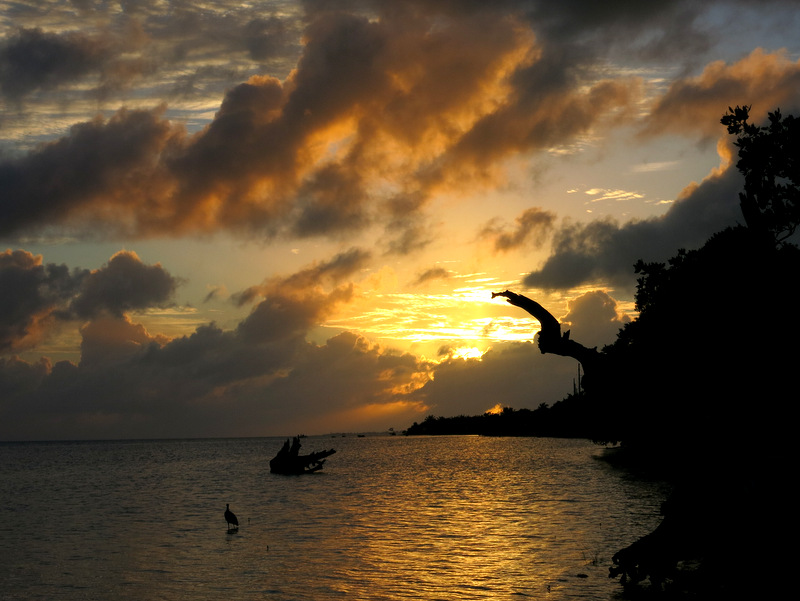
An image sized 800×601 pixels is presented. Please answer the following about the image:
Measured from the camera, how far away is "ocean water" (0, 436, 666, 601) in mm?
24594

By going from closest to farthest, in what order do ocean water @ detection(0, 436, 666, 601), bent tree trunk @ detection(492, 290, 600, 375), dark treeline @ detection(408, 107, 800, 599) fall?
bent tree trunk @ detection(492, 290, 600, 375)
dark treeline @ detection(408, 107, 800, 599)
ocean water @ detection(0, 436, 666, 601)

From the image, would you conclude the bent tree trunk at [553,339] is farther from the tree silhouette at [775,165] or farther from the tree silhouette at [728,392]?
the tree silhouette at [775,165]

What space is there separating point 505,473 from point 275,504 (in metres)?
35.3

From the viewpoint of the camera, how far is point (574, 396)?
18250 cm

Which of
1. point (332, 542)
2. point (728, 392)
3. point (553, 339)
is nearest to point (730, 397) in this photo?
point (728, 392)

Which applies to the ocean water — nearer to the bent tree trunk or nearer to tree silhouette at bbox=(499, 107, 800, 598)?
tree silhouette at bbox=(499, 107, 800, 598)

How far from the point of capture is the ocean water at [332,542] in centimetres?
2459

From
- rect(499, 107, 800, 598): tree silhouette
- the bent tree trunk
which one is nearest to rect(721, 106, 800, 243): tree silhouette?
rect(499, 107, 800, 598): tree silhouette

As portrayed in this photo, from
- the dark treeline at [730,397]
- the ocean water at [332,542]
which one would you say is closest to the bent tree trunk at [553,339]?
the dark treeline at [730,397]

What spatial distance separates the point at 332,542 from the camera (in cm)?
3475

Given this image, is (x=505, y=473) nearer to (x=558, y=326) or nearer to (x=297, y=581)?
(x=297, y=581)

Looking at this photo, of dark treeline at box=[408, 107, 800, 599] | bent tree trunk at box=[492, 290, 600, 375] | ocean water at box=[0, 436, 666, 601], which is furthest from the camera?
ocean water at box=[0, 436, 666, 601]

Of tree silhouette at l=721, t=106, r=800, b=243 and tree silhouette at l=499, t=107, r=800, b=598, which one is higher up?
tree silhouette at l=721, t=106, r=800, b=243

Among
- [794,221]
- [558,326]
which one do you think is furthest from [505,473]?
[558,326]
